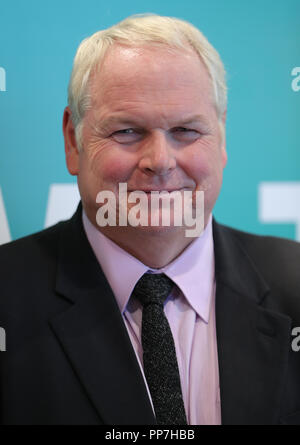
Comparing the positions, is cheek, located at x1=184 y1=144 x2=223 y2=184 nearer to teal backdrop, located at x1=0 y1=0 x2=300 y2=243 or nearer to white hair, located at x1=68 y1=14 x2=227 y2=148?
white hair, located at x1=68 y1=14 x2=227 y2=148

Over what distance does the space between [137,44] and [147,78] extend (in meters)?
0.09

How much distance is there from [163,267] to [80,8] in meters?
0.90

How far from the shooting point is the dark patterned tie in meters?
1.35

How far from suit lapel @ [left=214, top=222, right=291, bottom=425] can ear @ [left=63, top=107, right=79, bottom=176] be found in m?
0.48

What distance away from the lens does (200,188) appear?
1450 mm

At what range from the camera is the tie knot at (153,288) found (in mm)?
1451

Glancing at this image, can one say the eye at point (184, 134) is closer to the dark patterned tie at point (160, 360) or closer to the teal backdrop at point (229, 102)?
the dark patterned tie at point (160, 360)

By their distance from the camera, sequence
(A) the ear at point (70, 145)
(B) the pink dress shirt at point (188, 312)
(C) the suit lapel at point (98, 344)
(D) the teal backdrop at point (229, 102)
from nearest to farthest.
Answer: (C) the suit lapel at point (98, 344), (B) the pink dress shirt at point (188, 312), (A) the ear at point (70, 145), (D) the teal backdrop at point (229, 102)

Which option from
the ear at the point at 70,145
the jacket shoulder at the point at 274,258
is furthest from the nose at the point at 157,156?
the jacket shoulder at the point at 274,258

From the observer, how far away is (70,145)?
1591 millimetres

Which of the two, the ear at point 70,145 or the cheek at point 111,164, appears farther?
the ear at point 70,145

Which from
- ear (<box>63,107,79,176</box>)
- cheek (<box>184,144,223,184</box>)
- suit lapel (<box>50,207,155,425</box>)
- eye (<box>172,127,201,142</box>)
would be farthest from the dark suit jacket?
eye (<box>172,127,201,142</box>)
